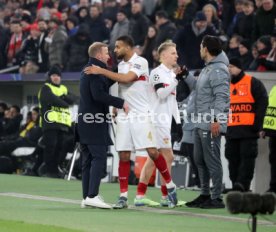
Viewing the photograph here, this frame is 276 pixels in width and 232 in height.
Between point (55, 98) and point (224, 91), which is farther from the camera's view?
point (55, 98)

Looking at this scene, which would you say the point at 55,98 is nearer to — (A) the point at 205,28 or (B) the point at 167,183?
(A) the point at 205,28

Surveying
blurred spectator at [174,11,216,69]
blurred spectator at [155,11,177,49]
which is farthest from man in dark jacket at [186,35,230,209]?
blurred spectator at [155,11,177,49]

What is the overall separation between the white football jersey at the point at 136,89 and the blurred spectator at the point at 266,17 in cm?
709

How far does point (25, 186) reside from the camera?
18.1 metres

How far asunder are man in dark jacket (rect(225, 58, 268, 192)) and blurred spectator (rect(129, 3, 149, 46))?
7412 mm

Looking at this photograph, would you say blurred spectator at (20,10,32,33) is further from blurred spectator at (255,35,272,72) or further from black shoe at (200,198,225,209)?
black shoe at (200,198,225,209)

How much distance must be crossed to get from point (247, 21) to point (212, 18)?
93 cm

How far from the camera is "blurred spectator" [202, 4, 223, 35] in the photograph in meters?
21.5

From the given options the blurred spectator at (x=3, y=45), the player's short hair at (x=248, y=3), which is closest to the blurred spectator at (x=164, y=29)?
the player's short hair at (x=248, y=3)

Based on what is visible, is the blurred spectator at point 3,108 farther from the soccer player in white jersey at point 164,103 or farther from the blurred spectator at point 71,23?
the soccer player in white jersey at point 164,103

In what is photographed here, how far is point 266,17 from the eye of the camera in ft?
67.1

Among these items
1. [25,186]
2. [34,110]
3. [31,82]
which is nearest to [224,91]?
[25,186]

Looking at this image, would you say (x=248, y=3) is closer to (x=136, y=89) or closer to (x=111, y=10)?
(x=111, y=10)

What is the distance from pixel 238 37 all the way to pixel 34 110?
554 cm
